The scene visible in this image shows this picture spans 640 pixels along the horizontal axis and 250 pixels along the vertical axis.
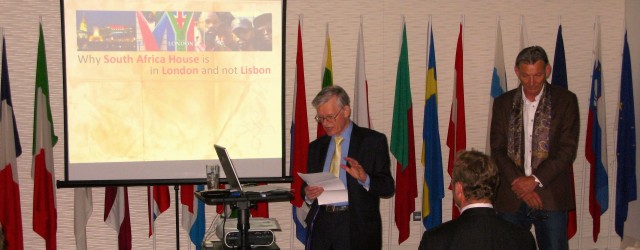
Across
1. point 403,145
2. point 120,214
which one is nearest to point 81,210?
point 120,214

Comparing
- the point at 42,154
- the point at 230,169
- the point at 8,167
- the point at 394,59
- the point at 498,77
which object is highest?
the point at 394,59

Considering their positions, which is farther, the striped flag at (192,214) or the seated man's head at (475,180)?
the striped flag at (192,214)

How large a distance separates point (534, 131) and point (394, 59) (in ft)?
7.35

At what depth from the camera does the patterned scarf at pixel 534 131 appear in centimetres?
428

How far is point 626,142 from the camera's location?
249 inches

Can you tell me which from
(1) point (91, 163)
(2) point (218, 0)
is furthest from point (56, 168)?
(2) point (218, 0)

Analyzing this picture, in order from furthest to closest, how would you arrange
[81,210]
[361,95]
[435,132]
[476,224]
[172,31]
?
[435,132] < [361,95] < [81,210] < [172,31] < [476,224]

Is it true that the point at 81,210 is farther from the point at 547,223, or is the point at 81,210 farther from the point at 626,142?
the point at 626,142

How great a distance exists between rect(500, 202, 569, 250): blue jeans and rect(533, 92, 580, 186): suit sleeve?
0.20 meters

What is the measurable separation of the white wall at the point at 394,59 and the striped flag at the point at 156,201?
99mm

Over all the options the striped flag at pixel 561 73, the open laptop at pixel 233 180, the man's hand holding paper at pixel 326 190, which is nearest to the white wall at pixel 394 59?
the striped flag at pixel 561 73

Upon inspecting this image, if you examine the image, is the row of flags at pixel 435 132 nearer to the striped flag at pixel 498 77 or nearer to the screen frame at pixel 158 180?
the striped flag at pixel 498 77

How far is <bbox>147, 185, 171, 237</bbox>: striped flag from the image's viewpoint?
5996 mm

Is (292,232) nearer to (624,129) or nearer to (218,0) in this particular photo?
(218,0)
